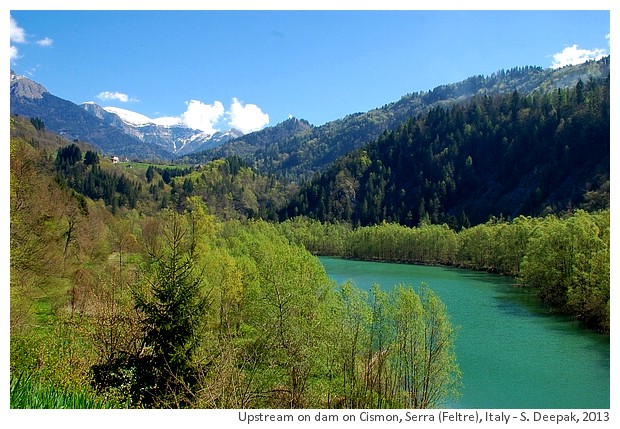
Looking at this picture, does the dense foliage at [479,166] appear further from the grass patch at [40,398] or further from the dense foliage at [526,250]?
the grass patch at [40,398]

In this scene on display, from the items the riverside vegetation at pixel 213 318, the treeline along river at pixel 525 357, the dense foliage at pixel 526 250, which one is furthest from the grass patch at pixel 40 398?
the dense foliage at pixel 526 250

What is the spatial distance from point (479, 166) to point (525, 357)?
430 ft

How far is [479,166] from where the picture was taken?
151250 mm

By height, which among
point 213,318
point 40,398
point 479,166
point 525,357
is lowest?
point 525,357

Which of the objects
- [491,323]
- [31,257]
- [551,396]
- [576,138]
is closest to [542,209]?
[576,138]

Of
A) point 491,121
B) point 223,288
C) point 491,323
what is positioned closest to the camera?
point 223,288

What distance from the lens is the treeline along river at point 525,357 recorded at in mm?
21984

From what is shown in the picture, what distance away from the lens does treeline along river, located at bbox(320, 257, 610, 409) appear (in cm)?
2198

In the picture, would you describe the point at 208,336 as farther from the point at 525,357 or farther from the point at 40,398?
the point at 525,357

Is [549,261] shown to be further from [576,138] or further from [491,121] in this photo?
[491,121]

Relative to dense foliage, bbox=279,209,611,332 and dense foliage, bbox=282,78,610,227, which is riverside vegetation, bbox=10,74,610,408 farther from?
dense foliage, bbox=282,78,610,227

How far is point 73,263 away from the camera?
3216 centimetres

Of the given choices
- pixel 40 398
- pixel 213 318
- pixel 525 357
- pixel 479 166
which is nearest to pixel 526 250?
pixel 525 357
